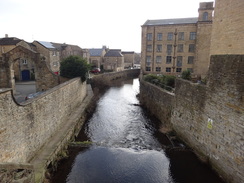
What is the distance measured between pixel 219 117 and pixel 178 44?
29233 millimetres

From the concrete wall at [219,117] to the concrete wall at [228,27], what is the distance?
292 cm

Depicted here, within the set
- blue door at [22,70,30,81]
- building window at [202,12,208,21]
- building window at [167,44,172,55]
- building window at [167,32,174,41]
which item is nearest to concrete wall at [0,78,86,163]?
blue door at [22,70,30,81]

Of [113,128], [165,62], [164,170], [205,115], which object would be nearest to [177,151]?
[164,170]

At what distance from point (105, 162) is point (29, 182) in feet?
14.9

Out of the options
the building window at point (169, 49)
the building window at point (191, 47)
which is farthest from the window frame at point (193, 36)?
the building window at point (169, 49)

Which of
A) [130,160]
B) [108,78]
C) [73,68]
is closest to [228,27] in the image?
[130,160]

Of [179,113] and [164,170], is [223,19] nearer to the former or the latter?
[179,113]

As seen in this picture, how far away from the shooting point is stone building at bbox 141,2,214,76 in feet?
108

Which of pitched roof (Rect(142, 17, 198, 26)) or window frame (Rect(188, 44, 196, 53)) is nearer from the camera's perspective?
window frame (Rect(188, 44, 196, 53))

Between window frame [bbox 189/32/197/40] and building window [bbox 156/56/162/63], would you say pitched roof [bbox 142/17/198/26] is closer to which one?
window frame [bbox 189/32/197/40]

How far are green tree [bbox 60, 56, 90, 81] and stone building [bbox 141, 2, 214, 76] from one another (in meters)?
19.5

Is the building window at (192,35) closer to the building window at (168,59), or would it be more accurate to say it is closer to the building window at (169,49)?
the building window at (169,49)

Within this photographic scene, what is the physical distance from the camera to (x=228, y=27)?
38.2ft

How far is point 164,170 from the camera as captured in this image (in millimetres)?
9938
